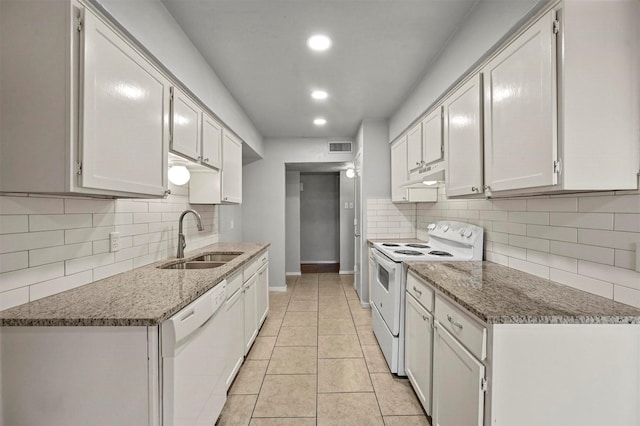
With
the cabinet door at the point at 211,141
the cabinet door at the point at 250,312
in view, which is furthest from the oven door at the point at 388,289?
the cabinet door at the point at 211,141

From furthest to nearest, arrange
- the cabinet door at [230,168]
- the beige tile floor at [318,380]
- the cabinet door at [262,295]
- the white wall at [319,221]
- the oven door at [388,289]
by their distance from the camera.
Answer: the white wall at [319,221]
the cabinet door at [262,295]
the cabinet door at [230,168]
the oven door at [388,289]
the beige tile floor at [318,380]

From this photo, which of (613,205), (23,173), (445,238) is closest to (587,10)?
(613,205)

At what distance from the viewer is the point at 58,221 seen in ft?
4.41

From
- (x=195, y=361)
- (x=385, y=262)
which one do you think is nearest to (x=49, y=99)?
(x=195, y=361)

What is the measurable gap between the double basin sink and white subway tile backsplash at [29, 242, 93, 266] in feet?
1.80

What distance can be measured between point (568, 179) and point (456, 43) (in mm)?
1297

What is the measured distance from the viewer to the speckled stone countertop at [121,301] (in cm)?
104

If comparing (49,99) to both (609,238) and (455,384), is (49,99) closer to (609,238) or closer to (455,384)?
(455,384)

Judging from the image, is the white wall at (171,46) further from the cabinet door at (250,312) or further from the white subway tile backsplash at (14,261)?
the cabinet door at (250,312)

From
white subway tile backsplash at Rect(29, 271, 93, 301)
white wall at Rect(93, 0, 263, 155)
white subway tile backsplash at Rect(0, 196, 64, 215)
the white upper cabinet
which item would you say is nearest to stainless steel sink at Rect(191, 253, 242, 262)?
white subway tile backsplash at Rect(29, 271, 93, 301)

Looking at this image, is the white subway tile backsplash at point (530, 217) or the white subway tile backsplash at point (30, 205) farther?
the white subway tile backsplash at point (530, 217)

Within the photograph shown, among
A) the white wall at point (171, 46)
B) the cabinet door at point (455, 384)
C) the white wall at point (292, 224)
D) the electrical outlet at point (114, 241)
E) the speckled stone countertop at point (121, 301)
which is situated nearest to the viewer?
the speckled stone countertop at point (121, 301)

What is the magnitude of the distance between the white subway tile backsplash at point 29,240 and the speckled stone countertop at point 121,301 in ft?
0.78

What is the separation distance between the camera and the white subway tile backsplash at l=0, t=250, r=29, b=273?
112 cm
